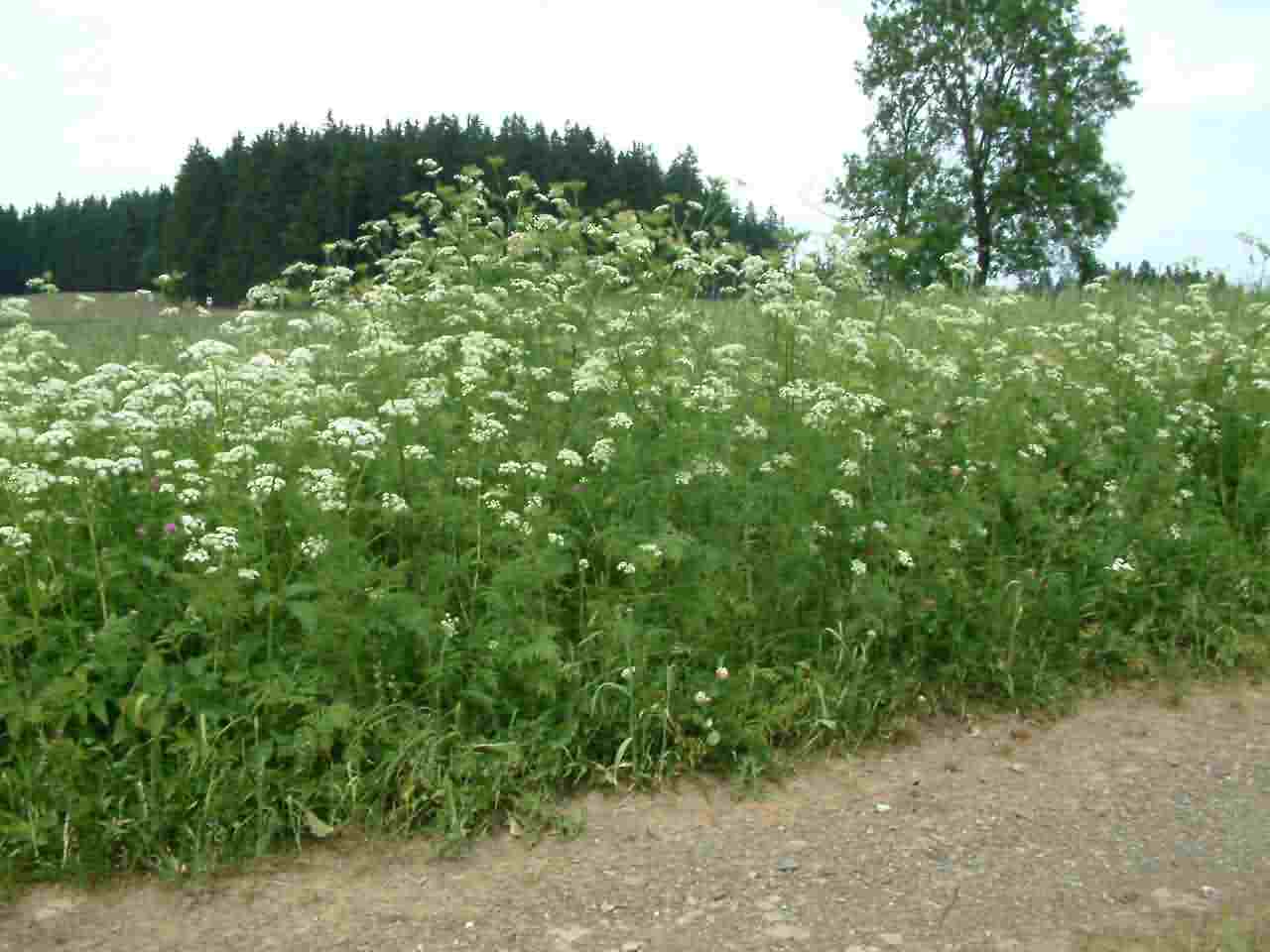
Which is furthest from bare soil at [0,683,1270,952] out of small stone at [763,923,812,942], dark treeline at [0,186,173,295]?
dark treeline at [0,186,173,295]

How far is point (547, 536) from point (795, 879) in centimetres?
169

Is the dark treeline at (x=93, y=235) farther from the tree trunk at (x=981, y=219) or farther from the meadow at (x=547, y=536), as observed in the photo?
the meadow at (x=547, y=536)

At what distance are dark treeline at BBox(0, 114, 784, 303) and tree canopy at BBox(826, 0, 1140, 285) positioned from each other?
1583 cm

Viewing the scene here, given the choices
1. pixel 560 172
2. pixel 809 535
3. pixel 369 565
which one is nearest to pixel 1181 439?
pixel 809 535

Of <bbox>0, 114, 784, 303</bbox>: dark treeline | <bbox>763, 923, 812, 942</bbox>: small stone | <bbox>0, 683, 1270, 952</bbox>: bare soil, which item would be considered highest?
<bbox>0, 114, 784, 303</bbox>: dark treeline

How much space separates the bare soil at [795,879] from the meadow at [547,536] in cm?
19

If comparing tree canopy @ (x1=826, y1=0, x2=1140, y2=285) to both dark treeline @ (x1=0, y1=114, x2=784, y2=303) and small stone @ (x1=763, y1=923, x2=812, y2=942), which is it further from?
small stone @ (x1=763, y1=923, x2=812, y2=942)

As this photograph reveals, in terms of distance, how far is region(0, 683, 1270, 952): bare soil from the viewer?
150 inches

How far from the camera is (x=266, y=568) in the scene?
4.63 m

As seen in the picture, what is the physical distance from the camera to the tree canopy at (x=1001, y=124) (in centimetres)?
3634

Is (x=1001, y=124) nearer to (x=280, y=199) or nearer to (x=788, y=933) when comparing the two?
(x=280, y=199)

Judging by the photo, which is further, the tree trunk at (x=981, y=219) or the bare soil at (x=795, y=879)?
the tree trunk at (x=981, y=219)

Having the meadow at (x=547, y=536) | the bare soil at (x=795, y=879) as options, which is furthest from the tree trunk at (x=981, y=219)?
the bare soil at (x=795, y=879)

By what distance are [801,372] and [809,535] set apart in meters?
1.34
